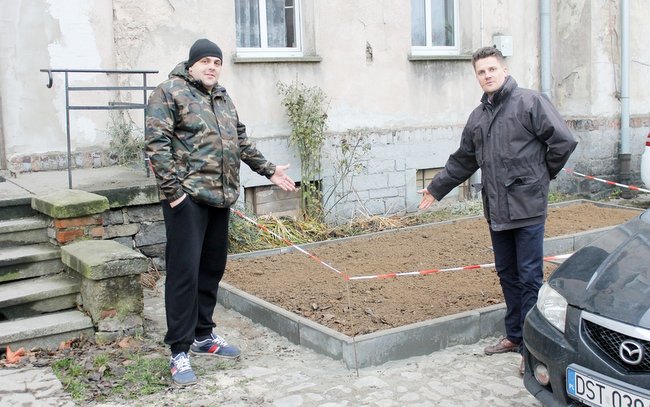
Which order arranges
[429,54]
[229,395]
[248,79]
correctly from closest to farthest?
[229,395]
[248,79]
[429,54]

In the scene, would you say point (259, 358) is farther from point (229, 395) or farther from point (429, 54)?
point (429, 54)

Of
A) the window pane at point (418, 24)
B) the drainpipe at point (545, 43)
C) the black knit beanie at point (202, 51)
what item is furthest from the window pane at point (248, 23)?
the black knit beanie at point (202, 51)

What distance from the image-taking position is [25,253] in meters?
6.09

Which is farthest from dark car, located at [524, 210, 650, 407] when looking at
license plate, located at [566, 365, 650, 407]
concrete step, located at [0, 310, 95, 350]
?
concrete step, located at [0, 310, 95, 350]

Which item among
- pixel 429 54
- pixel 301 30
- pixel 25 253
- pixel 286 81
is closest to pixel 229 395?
pixel 25 253

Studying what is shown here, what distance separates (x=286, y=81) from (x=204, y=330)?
4869mm

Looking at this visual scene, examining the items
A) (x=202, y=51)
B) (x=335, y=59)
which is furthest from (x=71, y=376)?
(x=335, y=59)

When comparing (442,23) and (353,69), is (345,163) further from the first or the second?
(442,23)

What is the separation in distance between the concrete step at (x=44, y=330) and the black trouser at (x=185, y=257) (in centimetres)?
95

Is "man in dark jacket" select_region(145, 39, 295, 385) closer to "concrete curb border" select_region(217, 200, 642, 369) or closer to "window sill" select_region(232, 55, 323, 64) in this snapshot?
"concrete curb border" select_region(217, 200, 642, 369)

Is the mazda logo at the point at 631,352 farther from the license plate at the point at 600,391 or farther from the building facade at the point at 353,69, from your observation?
the building facade at the point at 353,69

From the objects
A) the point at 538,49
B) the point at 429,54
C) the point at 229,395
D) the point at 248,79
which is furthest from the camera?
the point at 538,49

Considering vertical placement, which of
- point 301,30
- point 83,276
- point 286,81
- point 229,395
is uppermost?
point 301,30

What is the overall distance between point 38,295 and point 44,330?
34cm
